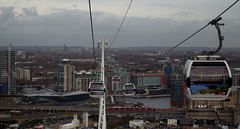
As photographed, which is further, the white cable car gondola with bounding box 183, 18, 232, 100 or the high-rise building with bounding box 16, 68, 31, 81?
the high-rise building with bounding box 16, 68, 31, 81

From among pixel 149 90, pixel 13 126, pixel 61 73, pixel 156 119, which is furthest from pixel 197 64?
pixel 149 90

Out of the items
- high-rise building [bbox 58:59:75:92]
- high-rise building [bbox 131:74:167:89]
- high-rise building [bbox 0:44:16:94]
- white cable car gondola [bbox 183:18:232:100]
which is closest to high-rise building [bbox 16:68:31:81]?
high-rise building [bbox 0:44:16:94]

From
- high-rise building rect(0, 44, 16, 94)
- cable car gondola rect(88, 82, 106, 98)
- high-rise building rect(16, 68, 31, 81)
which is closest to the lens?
cable car gondola rect(88, 82, 106, 98)

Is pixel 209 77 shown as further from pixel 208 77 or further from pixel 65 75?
pixel 65 75

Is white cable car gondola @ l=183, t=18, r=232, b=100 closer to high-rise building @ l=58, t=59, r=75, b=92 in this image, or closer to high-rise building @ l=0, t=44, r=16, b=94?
high-rise building @ l=58, t=59, r=75, b=92

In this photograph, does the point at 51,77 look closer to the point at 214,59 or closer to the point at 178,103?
the point at 178,103

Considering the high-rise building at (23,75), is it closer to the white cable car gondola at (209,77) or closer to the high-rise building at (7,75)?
the high-rise building at (7,75)

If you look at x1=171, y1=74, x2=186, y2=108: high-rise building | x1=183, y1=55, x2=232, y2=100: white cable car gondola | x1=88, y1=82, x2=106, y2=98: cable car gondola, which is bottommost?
x1=171, y1=74, x2=186, y2=108: high-rise building

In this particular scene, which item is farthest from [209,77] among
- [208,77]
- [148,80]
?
[148,80]
